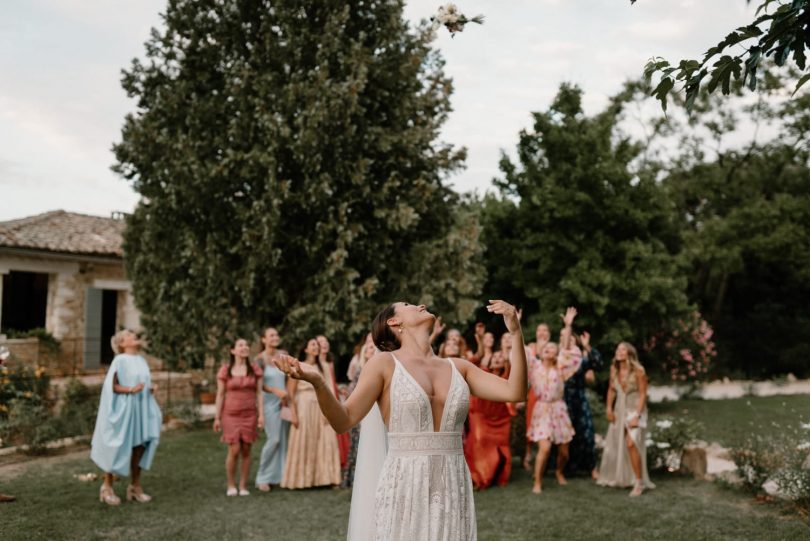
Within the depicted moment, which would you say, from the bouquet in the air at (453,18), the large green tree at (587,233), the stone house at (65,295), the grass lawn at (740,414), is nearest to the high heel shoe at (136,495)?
the bouquet in the air at (453,18)

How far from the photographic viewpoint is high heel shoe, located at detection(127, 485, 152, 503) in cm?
890

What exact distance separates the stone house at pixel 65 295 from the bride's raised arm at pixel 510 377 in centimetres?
1591

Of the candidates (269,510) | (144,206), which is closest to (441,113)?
(144,206)

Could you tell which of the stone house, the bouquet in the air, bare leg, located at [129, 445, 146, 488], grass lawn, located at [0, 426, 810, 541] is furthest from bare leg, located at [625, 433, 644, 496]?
the stone house

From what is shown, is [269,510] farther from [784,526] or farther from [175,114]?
[175,114]

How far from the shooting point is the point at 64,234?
21141 millimetres

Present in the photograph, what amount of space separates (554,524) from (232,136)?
12182mm

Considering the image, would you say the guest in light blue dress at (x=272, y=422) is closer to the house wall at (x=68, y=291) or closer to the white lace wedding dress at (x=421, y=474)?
the white lace wedding dress at (x=421, y=474)

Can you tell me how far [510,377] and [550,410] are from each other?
20.9 ft

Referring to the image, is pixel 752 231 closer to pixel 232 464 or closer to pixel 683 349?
pixel 683 349

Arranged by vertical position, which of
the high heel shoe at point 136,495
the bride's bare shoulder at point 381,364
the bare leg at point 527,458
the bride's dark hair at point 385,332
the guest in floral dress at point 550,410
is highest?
the bride's dark hair at point 385,332

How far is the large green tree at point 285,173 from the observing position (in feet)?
54.5

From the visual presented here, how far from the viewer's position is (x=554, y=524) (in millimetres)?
7852

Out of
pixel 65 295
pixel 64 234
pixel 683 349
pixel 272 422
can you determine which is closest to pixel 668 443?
pixel 272 422
